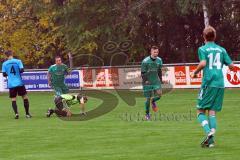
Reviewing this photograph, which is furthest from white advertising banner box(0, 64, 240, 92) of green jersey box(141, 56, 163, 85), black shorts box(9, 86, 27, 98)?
black shorts box(9, 86, 27, 98)

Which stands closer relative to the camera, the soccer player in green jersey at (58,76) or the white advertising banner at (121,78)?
the soccer player in green jersey at (58,76)

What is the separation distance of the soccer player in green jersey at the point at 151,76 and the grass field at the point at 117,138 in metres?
0.76

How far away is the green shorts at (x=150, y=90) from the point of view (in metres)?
18.8

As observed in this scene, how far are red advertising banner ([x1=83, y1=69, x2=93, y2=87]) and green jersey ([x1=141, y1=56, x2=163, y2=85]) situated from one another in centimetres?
1592

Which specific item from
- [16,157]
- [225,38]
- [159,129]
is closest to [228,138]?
[159,129]

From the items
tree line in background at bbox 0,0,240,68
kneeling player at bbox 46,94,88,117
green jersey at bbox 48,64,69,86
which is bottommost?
kneeling player at bbox 46,94,88,117

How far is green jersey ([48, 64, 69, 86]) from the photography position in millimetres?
20984

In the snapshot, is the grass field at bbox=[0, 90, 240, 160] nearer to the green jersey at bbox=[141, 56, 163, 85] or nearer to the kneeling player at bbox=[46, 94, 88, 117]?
the kneeling player at bbox=[46, 94, 88, 117]

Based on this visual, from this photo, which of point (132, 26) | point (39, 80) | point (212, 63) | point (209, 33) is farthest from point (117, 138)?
point (132, 26)

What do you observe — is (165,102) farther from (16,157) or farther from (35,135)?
(16,157)

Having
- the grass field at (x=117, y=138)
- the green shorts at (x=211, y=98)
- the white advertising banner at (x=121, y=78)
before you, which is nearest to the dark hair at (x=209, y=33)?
the green shorts at (x=211, y=98)

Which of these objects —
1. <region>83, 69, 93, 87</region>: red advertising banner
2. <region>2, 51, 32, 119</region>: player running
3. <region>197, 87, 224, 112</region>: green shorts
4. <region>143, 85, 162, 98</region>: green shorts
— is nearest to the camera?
<region>197, 87, 224, 112</region>: green shorts

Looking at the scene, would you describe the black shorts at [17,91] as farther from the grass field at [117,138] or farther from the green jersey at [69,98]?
the green jersey at [69,98]

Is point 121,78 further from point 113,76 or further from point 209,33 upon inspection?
point 209,33
